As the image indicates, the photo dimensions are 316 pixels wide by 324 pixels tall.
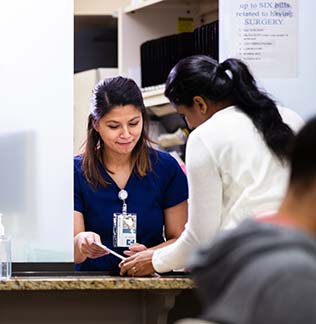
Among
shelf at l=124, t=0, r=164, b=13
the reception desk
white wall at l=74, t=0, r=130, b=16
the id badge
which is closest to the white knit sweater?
the reception desk

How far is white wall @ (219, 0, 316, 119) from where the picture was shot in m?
2.74

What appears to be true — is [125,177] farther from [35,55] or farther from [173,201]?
[35,55]

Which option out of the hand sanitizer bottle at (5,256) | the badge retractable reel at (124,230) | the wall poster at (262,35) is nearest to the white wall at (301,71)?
the wall poster at (262,35)

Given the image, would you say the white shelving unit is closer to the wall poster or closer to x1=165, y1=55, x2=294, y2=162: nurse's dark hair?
the wall poster

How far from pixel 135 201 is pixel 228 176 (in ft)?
2.12

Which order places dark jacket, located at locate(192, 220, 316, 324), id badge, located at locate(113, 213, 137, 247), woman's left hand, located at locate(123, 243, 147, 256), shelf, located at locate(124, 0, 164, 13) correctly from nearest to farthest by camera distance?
1. dark jacket, located at locate(192, 220, 316, 324)
2. woman's left hand, located at locate(123, 243, 147, 256)
3. id badge, located at locate(113, 213, 137, 247)
4. shelf, located at locate(124, 0, 164, 13)

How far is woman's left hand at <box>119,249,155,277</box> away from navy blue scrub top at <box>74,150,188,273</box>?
29 centimetres

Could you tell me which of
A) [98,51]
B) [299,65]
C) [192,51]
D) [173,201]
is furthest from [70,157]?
[98,51]

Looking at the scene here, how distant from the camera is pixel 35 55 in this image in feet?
8.53

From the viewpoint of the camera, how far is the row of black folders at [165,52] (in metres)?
3.68

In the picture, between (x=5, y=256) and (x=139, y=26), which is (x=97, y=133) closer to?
(x=5, y=256)

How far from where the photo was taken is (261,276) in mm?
1007

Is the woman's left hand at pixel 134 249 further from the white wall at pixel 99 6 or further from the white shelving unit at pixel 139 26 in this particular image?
the white wall at pixel 99 6

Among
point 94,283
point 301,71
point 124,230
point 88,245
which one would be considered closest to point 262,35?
point 301,71
